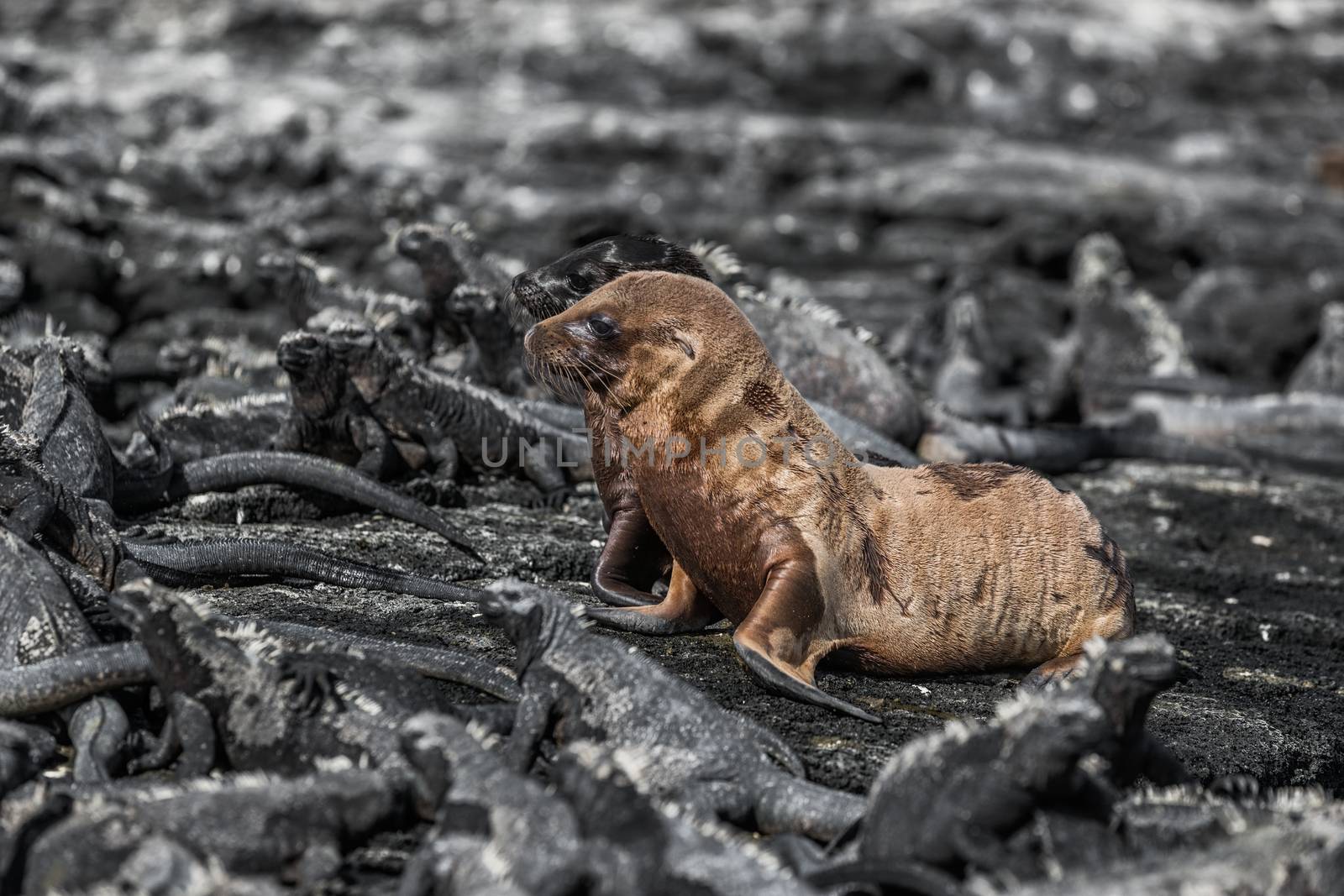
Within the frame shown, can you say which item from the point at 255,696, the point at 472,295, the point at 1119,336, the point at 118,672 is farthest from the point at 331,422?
the point at 1119,336

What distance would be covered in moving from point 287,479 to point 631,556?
1.97 meters

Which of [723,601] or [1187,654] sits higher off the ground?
[723,601]

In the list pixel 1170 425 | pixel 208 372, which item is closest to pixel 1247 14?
pixel 1170 425

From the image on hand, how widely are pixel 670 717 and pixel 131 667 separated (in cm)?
152

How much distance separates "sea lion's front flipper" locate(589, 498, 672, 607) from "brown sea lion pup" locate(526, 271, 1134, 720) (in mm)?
389

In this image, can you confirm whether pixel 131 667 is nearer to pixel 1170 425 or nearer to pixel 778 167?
pixel 1170 425

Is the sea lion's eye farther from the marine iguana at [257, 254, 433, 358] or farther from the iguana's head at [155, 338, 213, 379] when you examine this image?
the iguana's head at [155, 338, 213, 379]

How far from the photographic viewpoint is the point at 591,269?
18.9 ft

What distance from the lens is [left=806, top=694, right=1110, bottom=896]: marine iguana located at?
132 inches

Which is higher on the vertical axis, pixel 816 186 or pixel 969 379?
pixel 816 186

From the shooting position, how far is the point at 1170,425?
1125 centimetres

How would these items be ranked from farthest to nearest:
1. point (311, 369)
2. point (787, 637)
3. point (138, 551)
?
point (311, 369) → point (138, 551) → point (787, 637)

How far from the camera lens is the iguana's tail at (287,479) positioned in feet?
21.7

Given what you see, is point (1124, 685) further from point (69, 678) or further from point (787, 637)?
point (69, 678)
